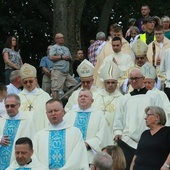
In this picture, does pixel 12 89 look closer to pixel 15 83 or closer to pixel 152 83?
pixel 15 83

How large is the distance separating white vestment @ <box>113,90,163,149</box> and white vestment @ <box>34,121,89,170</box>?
109 centimetres

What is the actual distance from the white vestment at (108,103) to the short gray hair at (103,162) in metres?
5.18

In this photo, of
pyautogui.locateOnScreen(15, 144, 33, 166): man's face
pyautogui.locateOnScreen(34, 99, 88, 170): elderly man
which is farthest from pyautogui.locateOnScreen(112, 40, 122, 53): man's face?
pyautogui.locateOnScreen(15, 144, 33, 166): man's face

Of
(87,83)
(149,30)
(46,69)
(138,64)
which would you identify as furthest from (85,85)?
(46,69)

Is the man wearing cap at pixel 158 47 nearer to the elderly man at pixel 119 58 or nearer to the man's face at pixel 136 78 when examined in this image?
the elderly man at pixel 119 58

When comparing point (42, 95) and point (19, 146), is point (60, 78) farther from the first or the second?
point (19, 146)

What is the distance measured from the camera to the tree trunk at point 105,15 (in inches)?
1039

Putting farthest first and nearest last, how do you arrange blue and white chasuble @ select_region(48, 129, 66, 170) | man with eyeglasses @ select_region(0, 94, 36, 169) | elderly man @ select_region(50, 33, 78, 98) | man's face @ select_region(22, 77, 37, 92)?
elderly man @ select_region(50, 33, 78, 98)
man's face @ select_region(22, 77, 37, 92)
man with eyeglasses @ select_region(0, 94, 36, 169)
blue and white chasuble @ select_region(48, 129, 66, 170)

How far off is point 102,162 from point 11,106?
4.35 meters

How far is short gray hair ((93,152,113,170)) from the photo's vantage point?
26.8ft

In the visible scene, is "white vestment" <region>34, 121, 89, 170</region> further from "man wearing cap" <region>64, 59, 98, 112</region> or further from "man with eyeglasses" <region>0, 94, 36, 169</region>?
"man wearing cap" <region>64, 59, 98, 112</region>

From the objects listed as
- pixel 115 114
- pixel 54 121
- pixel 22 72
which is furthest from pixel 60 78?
pixel 54 121

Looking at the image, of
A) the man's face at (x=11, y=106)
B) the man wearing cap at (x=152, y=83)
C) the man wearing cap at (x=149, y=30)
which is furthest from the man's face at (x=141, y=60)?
the man's face at (x=11, y=106)

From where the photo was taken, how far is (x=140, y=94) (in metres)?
12.8
